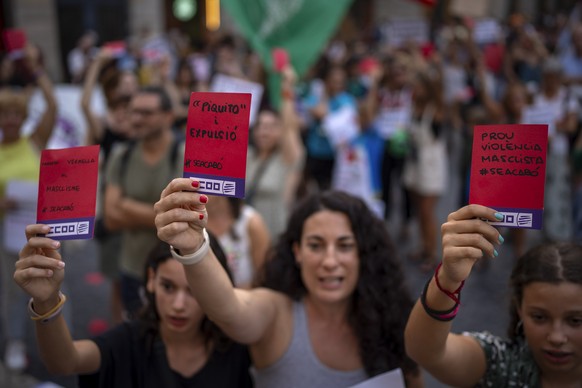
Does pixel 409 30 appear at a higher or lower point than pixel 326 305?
higher

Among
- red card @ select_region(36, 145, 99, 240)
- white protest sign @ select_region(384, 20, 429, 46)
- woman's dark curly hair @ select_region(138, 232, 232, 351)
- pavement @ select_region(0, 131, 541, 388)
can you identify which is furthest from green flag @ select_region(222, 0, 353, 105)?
white protest sign @ select_region(384, 20, 429, 46)

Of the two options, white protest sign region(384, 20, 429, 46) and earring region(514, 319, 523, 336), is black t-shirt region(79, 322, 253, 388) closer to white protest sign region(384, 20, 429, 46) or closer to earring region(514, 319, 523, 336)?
earring region(514, 319, 523, 336)

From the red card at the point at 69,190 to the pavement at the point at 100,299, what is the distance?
7.74 ft

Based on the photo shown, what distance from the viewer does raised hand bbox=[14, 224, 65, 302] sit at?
1552mm

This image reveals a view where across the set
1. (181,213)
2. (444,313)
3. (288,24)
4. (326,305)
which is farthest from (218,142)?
(288,24)

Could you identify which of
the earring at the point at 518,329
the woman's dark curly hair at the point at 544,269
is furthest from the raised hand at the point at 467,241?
the earring at the point at 518,329

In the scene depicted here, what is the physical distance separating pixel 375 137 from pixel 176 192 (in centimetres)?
503

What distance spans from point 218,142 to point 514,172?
0.71m

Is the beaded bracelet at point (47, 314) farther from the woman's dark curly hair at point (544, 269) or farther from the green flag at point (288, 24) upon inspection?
the green flag at point (288, 24)

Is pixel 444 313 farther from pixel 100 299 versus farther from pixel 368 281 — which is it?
pixel 100 299

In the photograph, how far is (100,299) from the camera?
16.9 ft

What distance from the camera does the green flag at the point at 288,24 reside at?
4.65 m

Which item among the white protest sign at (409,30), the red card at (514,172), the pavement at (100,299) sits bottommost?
the pavement at (100,299)

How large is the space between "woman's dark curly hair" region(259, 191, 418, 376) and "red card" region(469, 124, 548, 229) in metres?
0.75
